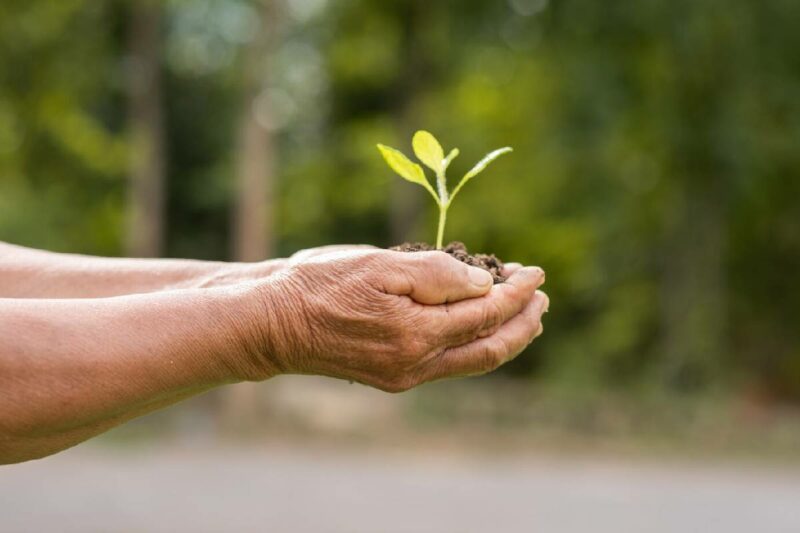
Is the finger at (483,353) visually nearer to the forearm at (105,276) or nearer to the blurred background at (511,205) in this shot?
the forearm at (105,276)

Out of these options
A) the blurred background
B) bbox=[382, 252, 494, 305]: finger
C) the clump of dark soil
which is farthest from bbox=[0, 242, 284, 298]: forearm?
the blurred background

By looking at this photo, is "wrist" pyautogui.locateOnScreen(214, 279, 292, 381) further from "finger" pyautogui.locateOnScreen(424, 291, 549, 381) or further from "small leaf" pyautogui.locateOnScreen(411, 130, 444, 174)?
"small leaf" pyautogui.locateOnScreen(411, 130, 444, 174)

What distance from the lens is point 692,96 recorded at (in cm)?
1260

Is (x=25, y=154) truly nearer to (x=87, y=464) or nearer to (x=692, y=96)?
(x=87, y=464)

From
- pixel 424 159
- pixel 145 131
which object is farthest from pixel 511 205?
pixel 424 159

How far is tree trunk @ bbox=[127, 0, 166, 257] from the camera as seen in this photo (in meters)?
15.5

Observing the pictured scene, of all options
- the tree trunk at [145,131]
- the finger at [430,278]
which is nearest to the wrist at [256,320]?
the finger at [430,278]

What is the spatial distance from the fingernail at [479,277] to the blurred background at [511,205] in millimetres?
6579

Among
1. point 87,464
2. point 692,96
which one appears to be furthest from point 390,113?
point 87,464

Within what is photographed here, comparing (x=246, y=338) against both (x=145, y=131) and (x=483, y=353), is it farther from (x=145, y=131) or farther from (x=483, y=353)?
(x=145, y=131)

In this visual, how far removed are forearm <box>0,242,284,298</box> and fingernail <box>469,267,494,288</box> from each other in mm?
639

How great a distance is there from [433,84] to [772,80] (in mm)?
5951

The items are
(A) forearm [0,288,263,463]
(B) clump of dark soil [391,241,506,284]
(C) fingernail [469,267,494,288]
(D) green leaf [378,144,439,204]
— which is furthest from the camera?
(D) green leaf [378,144,439,204]

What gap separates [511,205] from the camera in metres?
14.9
